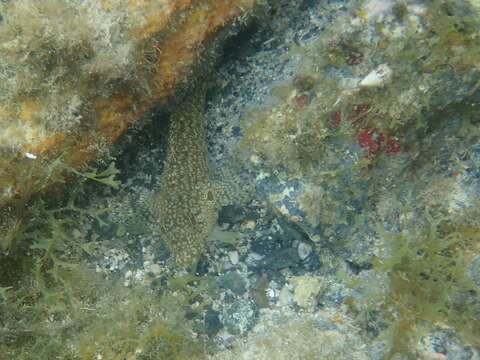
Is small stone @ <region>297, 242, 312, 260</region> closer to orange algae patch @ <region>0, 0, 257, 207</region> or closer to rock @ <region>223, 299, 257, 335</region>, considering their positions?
rock @ <region>223, 299, 257, 335</region>

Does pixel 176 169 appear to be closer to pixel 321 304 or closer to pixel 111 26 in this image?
pixel 111 26

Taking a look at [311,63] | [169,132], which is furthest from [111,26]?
[311,63]

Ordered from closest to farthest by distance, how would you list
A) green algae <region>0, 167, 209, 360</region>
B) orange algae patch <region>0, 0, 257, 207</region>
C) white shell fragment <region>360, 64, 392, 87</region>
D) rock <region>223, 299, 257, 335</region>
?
orange algae patch <region>0, 0, 257, 207</region> → green algae <region>0, 167, 209, 360</region> → white shell fragment <region>360, 64, 392, 87</region> → rock <region>223, 299, 257, 335</region>

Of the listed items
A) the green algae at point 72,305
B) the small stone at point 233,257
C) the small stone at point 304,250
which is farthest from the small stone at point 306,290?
the green algae at point 72,305

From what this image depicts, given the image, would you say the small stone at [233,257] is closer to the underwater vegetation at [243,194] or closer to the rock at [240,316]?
the underwater vegetation at [243,194]

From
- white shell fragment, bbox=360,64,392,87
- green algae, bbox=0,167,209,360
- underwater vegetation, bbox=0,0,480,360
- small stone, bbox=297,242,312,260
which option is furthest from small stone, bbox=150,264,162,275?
white shell fragment, bbox=360,64,392,87

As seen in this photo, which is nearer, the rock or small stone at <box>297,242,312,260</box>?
the rock
